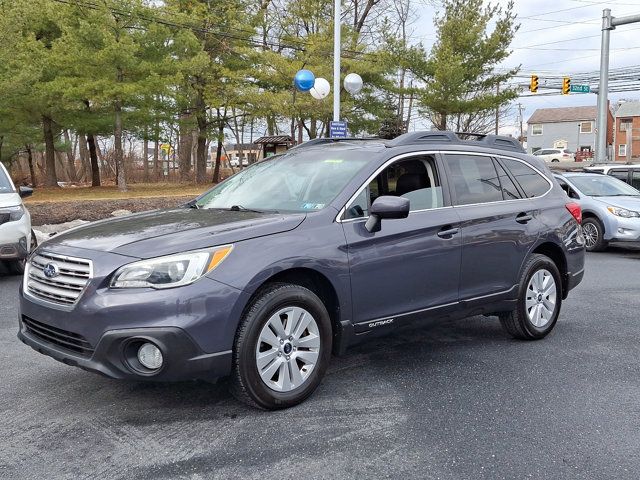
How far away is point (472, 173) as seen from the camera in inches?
190

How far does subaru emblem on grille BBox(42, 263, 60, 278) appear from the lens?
3.42m

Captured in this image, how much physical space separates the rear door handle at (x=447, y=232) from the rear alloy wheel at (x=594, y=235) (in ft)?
26.6

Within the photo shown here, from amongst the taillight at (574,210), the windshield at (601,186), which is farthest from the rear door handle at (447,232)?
the windshield at (601,186)

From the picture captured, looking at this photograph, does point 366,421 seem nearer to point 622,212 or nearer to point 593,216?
point 622,212

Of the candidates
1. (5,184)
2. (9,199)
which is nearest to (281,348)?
(9,199)

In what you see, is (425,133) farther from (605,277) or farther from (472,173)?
(605,277)

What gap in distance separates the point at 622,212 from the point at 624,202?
1.12ft

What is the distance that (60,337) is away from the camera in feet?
11.0

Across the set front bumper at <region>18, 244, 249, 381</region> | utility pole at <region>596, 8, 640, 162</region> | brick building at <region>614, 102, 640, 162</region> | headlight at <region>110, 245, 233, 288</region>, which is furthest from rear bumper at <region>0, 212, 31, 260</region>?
brick building at <region>614, 102, 640, 162</region>

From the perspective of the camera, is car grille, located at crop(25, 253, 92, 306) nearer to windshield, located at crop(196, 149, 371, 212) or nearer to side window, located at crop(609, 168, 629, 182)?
windshield, located at crop(196, 149, 371, 212)

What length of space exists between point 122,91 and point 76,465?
735 inches

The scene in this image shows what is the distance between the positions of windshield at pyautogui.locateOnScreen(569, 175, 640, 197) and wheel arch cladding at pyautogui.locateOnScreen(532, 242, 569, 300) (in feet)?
23.5

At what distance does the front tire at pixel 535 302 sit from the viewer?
5.01m

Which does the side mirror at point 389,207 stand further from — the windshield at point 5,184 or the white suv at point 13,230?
the windshield at point 5,184
